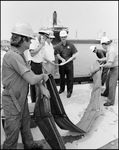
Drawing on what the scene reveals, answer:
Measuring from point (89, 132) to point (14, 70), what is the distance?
1.77 metres

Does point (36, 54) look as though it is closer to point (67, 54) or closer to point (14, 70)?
point (67, 54)

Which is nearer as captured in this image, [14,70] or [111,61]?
[14,70]

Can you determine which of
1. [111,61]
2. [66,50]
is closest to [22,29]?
[111,61]

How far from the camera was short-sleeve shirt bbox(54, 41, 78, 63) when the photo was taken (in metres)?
3.92

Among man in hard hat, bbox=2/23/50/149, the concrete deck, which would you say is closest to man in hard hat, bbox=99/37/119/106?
the concrete deck

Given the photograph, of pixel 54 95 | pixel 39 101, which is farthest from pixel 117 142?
pixel 39 101

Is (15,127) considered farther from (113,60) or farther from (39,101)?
(113,60)

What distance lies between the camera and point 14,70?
1.55m

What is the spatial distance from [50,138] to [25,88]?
28.1 inches

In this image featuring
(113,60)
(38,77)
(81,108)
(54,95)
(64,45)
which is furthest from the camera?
(64,45)

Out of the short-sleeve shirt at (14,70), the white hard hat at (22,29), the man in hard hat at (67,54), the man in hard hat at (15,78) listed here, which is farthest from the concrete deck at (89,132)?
the white hard hat at (22,29)

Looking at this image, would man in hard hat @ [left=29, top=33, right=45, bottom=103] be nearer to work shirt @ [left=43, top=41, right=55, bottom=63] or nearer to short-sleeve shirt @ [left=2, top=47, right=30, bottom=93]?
work shirt @ [left=43, top=41, right=55, bottom=63]

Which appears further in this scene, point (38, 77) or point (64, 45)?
point (64, 45)

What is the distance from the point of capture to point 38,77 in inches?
64.1
